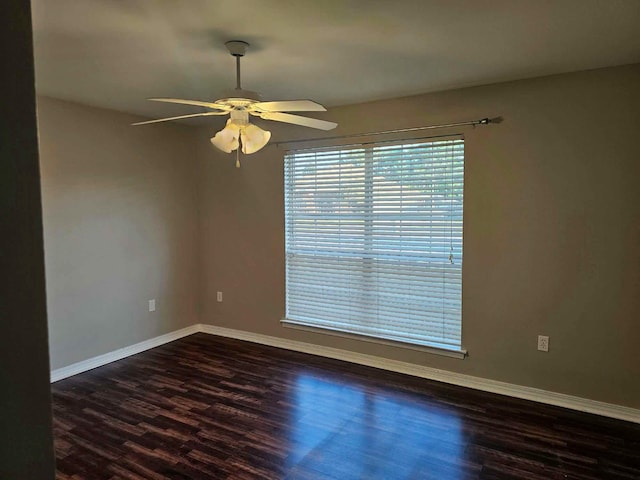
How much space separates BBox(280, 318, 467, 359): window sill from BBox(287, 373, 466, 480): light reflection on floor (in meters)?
0.49

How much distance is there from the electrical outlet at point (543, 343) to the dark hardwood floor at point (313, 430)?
0.40 m

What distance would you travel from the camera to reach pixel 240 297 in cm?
455

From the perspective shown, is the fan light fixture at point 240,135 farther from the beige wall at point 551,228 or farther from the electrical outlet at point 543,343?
the electrical outlet at point 543,343

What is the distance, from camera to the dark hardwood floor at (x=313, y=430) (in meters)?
2.31

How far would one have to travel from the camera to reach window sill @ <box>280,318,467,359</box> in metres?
3.42

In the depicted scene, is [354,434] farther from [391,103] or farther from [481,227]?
[391,103]

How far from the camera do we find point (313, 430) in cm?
269

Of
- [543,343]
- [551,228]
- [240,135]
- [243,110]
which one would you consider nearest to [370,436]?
[543,343]

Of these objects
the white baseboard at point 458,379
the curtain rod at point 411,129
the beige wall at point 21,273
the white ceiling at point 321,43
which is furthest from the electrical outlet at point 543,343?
the beige wall at point 21,273

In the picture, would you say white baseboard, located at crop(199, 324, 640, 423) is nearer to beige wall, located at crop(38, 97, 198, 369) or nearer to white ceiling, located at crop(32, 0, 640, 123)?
beige wall, located at crop(38, 97, 198, 369)

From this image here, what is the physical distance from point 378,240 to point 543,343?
1.48 m

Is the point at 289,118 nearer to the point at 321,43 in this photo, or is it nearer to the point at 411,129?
the point at 321,43

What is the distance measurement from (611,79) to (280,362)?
10.9ft

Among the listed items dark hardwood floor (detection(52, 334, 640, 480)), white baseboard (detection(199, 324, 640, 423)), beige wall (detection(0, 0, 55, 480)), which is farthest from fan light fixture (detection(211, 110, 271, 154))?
white baseboard (detection(199, 324, 640, 423))
